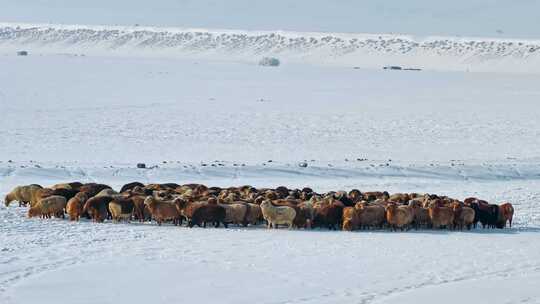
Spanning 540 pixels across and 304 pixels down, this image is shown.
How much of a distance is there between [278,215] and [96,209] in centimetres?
253

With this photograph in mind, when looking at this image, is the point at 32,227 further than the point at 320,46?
No

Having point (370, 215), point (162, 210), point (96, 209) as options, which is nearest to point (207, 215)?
point (162, 210)

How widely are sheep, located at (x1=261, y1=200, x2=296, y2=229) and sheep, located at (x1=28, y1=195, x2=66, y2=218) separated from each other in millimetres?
2905

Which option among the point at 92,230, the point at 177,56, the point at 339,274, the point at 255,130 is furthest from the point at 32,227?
the point at 177,56

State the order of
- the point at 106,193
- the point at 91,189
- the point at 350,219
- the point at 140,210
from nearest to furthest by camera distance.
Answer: the point at 350,219 < the point at 140,210 < the point at 106,193 < the point at 91,189

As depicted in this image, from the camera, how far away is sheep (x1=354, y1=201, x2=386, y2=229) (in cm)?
1450

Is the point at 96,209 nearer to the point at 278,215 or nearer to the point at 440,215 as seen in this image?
the point at 278,215

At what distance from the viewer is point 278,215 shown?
14.5 metres

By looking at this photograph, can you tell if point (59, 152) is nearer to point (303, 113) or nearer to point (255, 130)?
point (255, 130)

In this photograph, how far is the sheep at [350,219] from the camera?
14.4m

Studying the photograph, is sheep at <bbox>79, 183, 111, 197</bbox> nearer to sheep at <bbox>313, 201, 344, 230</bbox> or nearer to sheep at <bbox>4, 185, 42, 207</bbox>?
sheep at <bbox>4, 185, 42, 207</bbox>

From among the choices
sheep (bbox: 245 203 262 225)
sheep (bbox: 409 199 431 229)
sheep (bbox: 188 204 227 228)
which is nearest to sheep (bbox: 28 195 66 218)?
sheep (bbox: 188 204 227 228)

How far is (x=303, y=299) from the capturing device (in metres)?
9.99

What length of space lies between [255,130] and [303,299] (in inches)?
736
